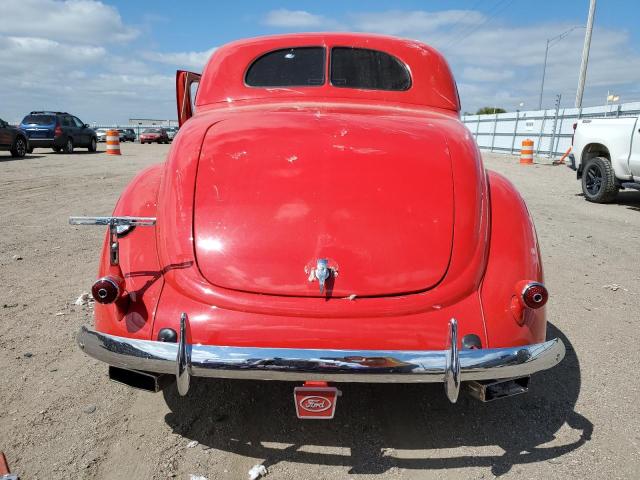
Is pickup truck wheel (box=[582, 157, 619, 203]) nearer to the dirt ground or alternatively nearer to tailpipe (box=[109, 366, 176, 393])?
the dirt ground

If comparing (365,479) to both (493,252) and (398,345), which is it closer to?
(398,345)

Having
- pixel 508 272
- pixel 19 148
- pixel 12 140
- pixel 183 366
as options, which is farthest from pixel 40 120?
pixel 508 272

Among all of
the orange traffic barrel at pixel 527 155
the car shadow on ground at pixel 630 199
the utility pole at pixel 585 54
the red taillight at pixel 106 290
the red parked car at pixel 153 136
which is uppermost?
the utility pole at pixel 585 54

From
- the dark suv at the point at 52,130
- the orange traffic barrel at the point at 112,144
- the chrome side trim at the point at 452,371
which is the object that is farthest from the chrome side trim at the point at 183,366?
the dark suv at the point at 52,130

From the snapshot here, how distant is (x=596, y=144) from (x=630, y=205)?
1.24m

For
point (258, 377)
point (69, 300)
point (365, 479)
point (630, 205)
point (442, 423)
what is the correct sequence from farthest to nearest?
point (630, 205)
point (69, 300)
point (442, 423)
point (365, 479)
point (258, 377)

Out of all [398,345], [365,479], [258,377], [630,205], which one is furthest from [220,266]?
[630,205]

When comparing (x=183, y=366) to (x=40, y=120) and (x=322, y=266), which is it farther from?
(x=40, y=120)

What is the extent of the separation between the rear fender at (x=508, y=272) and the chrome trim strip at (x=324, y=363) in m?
0.20

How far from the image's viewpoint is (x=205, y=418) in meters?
2.56

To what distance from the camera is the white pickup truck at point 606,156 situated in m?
8.34

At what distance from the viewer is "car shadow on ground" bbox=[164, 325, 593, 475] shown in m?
2.29

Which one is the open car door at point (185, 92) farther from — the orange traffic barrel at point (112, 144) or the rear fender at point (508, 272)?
the orange traffic barrel at point (112, 144)

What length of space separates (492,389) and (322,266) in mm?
889
